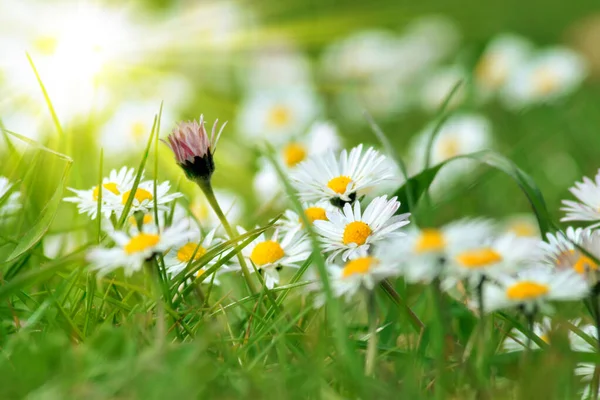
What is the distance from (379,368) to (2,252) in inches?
21.1

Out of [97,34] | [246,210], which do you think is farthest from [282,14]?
[246,210]

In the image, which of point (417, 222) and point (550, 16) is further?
point (550, 16)

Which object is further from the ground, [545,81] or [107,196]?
[545,81]

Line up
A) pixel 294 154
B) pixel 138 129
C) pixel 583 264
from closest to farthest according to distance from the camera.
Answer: pixel 583 264
pixel 294 154
pixel 138 129

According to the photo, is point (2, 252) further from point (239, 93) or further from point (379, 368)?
point (239, 93)

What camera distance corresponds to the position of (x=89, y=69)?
1.88 m

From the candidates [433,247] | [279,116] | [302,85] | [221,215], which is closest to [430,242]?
[433,247]

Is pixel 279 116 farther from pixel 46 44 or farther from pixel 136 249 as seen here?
pixel 136 249

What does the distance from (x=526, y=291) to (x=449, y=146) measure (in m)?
1.13

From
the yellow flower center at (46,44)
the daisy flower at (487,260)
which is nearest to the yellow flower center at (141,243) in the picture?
the daisy flower at (487,260)

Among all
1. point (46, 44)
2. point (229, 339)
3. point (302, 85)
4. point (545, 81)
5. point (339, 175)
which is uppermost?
point (46, 44)

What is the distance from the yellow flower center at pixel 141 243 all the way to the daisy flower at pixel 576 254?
29 centimetres

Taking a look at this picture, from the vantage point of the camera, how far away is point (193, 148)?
2.04ft

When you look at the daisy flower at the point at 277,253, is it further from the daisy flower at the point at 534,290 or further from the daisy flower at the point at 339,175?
the daisy flower at the point at 534,290
